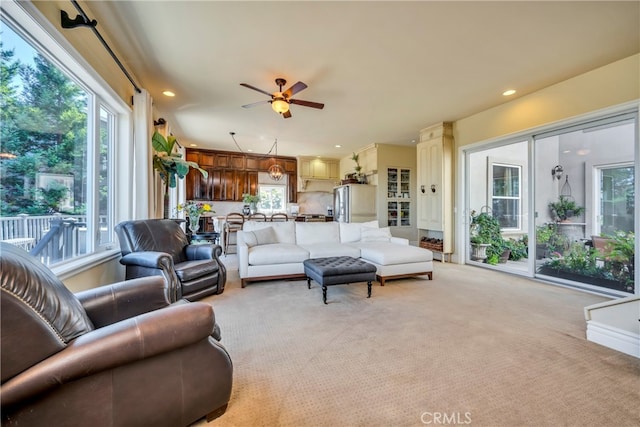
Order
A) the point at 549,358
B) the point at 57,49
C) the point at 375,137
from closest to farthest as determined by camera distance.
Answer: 1. the point at 549,358
2. the point at 57,49
3. the point at 375,137

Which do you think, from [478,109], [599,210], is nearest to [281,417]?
[599,210]

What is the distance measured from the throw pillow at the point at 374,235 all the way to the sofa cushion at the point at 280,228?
1.22m

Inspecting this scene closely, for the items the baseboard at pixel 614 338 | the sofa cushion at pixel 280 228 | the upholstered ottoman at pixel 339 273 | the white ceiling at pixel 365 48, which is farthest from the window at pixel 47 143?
the baseboard at pixel 614 338

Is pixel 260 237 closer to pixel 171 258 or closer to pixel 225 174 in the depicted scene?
pixel 171 258

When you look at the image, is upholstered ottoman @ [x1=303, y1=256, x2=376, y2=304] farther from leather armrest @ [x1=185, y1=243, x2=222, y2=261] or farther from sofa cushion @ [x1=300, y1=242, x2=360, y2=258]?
leather armrest @ [x1=185, y1=243, x2=222, y2=261]

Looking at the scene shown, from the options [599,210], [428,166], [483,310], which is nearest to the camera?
[483,310]

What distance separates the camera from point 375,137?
624 cm

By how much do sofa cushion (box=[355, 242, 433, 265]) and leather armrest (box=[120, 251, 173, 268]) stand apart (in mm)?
2533

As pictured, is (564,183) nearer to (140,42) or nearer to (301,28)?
(301,28)

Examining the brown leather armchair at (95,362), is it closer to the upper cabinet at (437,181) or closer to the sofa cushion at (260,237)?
the sofa cushion at (260,237)

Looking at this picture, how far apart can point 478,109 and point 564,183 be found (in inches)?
67.4

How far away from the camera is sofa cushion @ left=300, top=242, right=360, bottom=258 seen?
3732 millimetres

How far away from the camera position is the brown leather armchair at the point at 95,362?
81 cm

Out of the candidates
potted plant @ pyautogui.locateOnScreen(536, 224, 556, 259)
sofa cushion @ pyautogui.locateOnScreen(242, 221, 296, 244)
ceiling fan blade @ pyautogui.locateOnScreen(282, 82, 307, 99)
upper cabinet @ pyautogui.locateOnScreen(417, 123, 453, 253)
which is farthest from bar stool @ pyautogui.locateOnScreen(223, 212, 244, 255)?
potted plant @ pyautogui.locateOnScreen(536, 224, 556, 259)
